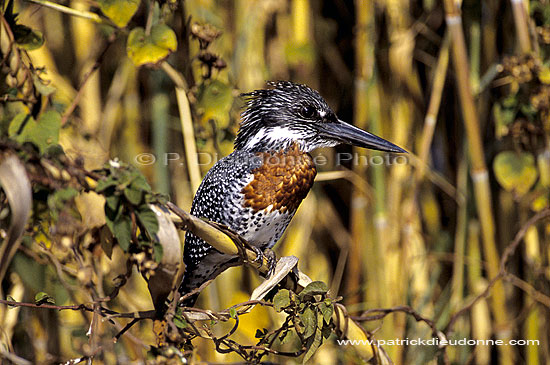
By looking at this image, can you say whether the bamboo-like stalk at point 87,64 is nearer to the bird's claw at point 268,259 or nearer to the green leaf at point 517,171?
the bird's claw at point 268,259

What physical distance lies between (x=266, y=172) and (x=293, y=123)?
0.15 meters

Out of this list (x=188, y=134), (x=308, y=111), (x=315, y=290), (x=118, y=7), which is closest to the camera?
(x=315, y=290)

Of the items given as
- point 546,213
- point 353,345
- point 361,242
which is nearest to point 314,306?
point 353,345

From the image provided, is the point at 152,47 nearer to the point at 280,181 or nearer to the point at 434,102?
the point at 280,181

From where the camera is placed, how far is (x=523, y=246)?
221 centimetres

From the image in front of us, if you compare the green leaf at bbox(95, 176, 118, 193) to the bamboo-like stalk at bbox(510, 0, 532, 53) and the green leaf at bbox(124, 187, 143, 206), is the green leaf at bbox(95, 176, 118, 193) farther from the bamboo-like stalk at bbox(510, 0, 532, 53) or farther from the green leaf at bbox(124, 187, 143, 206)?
the bamboo-like stalk at bbox(510, 0, 532, 53)

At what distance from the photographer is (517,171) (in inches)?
78.0

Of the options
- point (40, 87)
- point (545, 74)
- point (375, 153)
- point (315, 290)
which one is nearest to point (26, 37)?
point (40, 87)

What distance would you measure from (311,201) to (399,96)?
0.51 m

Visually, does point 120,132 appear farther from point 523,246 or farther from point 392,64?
point 523,246

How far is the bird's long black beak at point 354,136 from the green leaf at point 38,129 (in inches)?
28.0

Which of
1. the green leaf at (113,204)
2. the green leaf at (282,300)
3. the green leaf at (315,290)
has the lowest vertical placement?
the green leaf at (282,300)

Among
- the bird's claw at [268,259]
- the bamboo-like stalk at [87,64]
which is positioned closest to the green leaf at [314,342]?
the bird's claw at [268,259]

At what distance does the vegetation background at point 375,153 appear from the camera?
1.96 m
